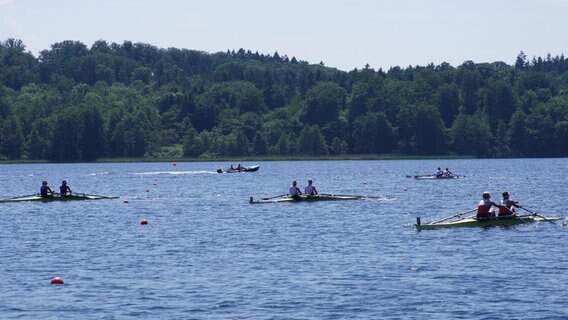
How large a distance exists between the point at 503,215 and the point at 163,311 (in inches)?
1011

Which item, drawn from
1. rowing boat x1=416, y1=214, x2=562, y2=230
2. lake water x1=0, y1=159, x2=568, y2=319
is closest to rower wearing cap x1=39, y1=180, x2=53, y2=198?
lake water x1=0, y1=159, x2=568, y2=319

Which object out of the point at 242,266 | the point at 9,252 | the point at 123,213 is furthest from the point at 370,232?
the point at 123,213

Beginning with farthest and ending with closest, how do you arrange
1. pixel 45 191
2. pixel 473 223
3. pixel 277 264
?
pixel 45 191 → pixel 473 223 → pixel 277 264

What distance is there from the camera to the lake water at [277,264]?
33938mm

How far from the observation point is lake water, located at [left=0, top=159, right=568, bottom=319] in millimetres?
33938

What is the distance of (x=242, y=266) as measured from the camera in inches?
1672

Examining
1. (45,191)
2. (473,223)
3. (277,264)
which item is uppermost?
(45,191)

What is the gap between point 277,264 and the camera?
141 ft

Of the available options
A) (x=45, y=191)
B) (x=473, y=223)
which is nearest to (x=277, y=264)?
(x=473, y=223)

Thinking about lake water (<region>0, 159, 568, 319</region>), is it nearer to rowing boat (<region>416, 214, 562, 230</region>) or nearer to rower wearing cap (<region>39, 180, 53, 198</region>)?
rowing boat (<region>416, 214, 562, 230</region>)

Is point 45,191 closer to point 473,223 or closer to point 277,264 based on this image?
point 473,223

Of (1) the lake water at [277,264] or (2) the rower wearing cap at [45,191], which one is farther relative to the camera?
(2) the rower wearing cap at [45,191]

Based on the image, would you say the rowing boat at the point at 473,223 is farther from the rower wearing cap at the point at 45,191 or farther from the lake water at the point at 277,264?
the rower wearing cap at the point at 45,191

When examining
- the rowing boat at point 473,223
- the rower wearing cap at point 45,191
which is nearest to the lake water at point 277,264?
the rowing boat at point 473,223
